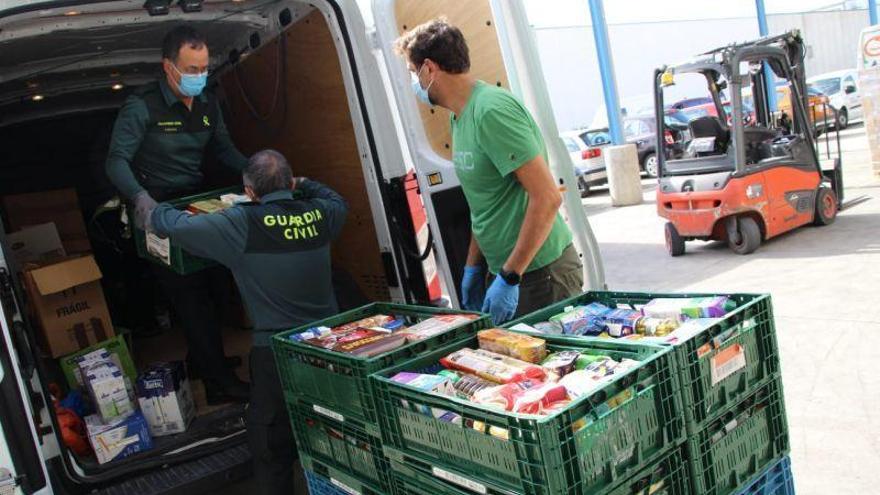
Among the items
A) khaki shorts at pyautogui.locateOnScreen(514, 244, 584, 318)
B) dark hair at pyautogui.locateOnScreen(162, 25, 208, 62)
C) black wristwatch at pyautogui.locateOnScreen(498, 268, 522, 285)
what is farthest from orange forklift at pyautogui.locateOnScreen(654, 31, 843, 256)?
dark hair at pyautogui.locateOnScreen(162, 25, 208, 62)

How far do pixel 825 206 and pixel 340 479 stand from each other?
8.10 m

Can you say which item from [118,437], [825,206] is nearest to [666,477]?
[118,437]

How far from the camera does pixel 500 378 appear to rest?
201 cm

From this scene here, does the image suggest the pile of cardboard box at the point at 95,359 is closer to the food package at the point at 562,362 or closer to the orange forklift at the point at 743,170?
the food package at the point at 562,362

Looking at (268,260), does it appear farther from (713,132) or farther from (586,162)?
(586,162)

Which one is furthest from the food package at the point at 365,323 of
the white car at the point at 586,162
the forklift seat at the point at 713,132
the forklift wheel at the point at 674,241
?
the white car at the point at 586,162

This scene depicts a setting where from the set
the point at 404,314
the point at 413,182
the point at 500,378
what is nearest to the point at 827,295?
the point at 413,182

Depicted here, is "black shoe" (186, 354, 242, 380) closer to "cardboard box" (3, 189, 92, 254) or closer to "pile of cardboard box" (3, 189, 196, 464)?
"pile of cardboard box" (3, 189, 196, 464)

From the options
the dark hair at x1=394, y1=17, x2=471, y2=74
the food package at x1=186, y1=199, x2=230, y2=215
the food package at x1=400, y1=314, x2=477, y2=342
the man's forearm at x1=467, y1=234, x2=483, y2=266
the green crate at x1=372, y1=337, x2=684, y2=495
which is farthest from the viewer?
the food package at x1=186, y1=199, x2=230, y2=215

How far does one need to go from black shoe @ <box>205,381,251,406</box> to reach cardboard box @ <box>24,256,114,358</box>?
772 millimetres

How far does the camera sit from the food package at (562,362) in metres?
2.02

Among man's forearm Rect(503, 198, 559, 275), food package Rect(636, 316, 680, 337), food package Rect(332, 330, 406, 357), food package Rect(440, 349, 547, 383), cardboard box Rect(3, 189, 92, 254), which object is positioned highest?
cardboard box Rect(3, 189, 92, 254)

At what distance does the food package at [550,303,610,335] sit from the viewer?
2.36 metres

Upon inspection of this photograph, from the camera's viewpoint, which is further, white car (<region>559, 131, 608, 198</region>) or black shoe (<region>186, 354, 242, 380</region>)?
white car (<region>559, 131, 608, 198</region>)
